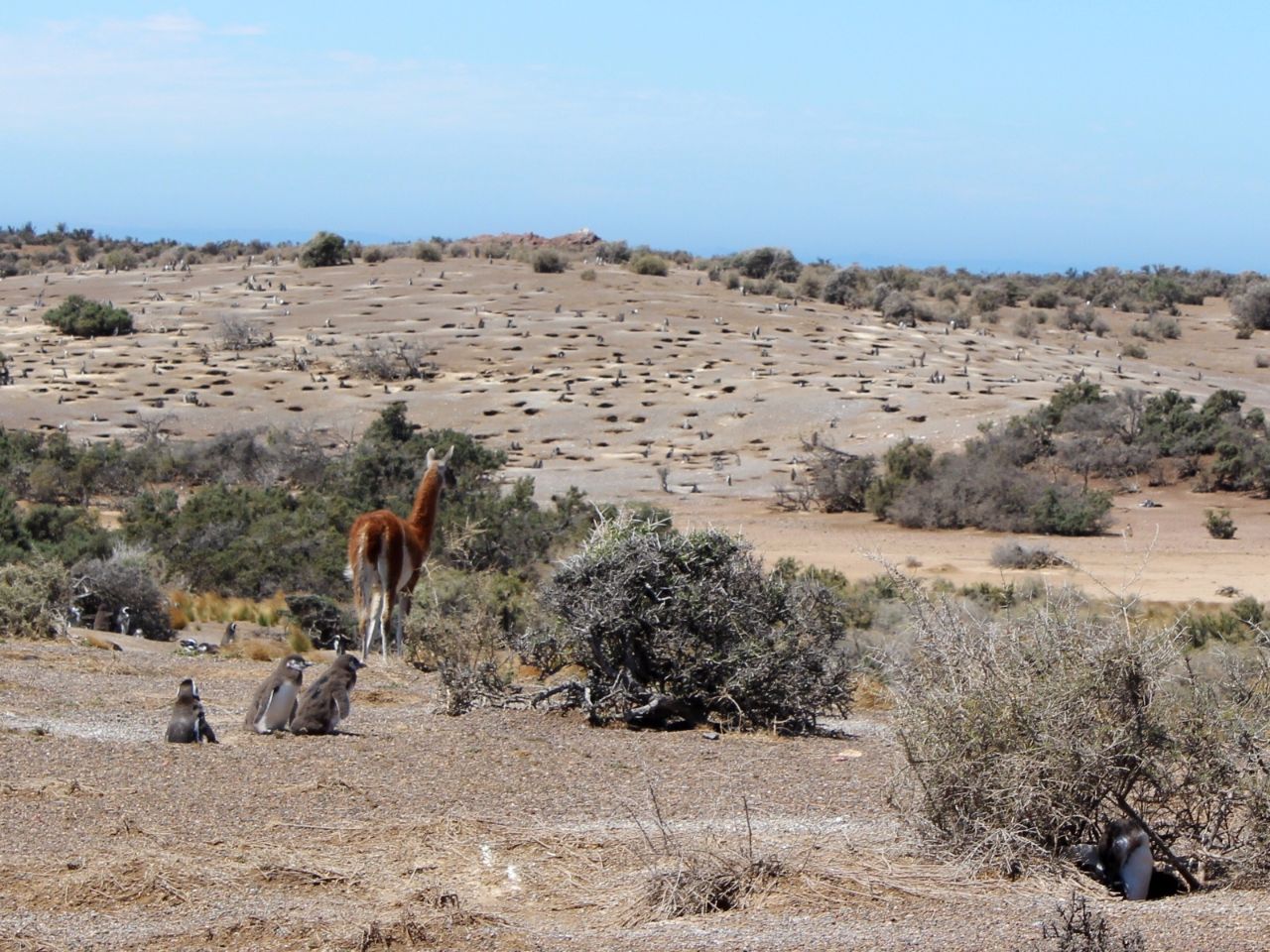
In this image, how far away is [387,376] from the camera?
40438 millimetres

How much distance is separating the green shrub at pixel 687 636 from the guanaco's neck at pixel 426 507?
3.90m

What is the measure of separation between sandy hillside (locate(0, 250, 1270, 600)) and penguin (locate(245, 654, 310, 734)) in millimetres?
14302

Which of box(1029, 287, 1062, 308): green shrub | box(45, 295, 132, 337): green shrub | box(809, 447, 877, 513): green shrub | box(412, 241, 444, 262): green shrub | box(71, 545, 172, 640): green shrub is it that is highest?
box(412, 241, 444, 262): green shrub

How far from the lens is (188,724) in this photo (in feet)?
30.5

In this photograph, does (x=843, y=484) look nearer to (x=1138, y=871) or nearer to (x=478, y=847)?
(x=478, y=847)

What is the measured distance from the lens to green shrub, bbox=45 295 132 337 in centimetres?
4538

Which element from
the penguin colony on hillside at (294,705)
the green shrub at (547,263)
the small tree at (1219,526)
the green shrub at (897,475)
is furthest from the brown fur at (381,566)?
the green shrub at (547,263)

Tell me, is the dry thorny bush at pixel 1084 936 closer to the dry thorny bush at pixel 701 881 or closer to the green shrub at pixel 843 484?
the dry thorny bush at pixel 701 881

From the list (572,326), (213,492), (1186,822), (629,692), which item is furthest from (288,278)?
(1186,822)

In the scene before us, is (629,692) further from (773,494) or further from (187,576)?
(773,494)

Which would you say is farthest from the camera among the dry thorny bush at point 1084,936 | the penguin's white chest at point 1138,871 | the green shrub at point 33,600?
the green shrub at point 33,600

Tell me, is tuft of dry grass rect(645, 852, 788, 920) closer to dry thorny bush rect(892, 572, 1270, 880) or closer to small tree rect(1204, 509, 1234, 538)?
dry thorny bush rect(892, 572, 1270, 880)

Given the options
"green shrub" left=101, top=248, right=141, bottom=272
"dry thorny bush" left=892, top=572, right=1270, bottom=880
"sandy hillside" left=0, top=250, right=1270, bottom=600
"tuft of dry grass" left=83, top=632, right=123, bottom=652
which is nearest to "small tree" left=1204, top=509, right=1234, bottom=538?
"sandy hillside" left=0, top=250, right=1270, bottom=600

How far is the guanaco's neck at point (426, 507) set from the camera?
47.4 ft
